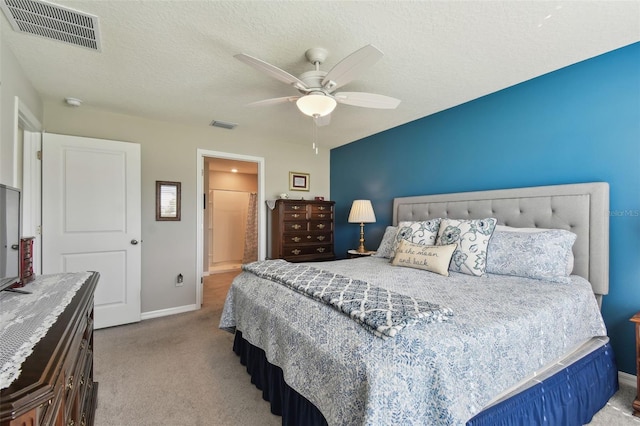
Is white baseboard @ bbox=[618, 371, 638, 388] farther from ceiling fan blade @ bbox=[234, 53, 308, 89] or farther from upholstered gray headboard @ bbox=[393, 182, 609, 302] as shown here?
ceiling fan blade @ bbox=[234, 53, 308, 89]

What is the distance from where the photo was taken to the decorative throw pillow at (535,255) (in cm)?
201

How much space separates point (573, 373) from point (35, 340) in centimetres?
246

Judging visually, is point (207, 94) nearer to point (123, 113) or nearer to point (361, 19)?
point (123, 113)

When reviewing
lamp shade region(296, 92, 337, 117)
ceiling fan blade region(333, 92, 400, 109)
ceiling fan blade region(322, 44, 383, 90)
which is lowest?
lamp shade region(296, 92, 337, 117)

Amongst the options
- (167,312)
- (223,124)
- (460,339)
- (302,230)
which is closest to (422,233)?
(460,339)

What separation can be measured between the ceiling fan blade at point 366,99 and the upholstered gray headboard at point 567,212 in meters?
1.42

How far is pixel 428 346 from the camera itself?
1078 millimetres

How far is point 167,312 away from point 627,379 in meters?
4.40

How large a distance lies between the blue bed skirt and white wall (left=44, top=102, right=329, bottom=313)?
2.11m

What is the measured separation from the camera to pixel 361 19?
1739 millimetres

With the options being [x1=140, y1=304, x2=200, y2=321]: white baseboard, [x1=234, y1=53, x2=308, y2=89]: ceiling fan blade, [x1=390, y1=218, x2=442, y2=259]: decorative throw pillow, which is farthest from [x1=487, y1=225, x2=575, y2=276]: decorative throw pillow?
[x1=140, y1=304, x2=200, y2=321]: white baseboard

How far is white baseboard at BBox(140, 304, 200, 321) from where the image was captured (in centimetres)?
346

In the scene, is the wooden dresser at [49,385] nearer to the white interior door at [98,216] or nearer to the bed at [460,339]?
the bed at [460,339]

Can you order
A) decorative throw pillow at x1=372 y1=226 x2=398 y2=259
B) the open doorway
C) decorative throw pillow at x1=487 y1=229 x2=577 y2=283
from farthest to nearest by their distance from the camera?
the open doorway
decorative throw pillow at x1=372 y1=226 x2=398 y2=259
decorative throw pillow at x1=487 y1=229 x2=577 y2=283
